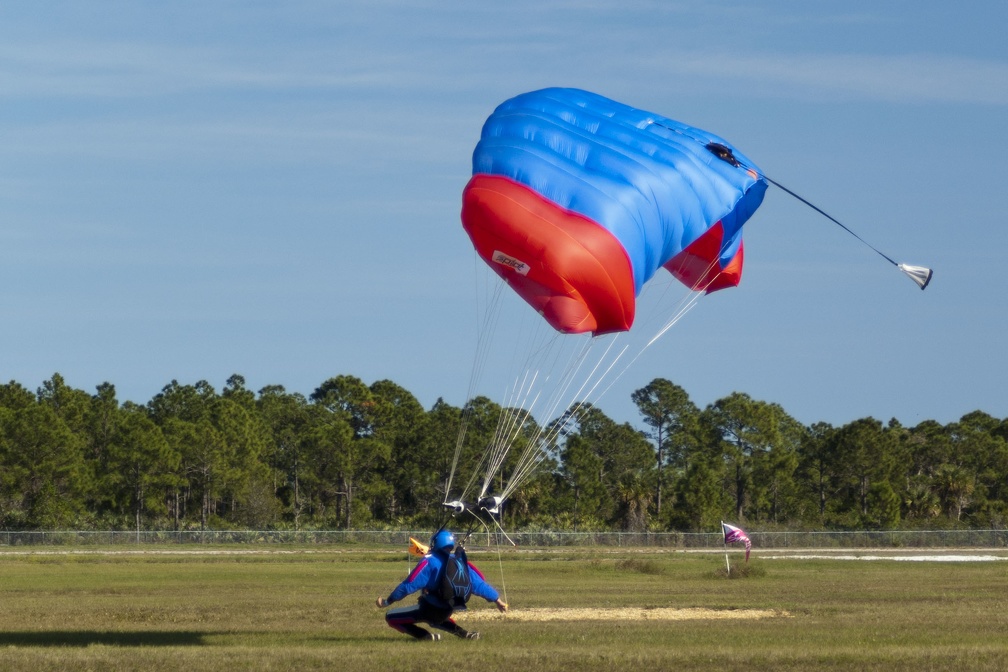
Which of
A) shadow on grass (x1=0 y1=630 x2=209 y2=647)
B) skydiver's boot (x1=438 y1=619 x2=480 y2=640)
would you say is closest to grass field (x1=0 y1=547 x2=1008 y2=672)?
shadow on grass (x1=0 y1=630 x2=209 y2=647)

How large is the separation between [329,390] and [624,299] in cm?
9979

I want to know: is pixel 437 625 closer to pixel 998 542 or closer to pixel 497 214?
pixel 497 214

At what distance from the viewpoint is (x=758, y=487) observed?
3900 inches

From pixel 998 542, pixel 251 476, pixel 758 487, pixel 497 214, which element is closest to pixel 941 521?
pixel 998 542

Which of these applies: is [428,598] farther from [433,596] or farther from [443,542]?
[443,542]

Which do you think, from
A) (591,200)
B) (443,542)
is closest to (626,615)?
(443,542)

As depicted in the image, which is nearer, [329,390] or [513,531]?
[513,531]

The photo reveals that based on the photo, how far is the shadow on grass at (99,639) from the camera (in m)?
19.4

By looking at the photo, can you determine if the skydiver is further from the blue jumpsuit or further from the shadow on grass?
the shadow on grass

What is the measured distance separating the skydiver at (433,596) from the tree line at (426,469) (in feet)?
185

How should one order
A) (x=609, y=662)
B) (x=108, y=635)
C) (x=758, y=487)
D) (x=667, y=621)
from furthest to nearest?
(x=758, y=487) < (x=667, y=621) < (x=108, y=635) < (x=609, y=662)

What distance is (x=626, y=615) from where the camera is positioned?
24.6 metres

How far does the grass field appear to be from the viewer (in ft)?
53.1

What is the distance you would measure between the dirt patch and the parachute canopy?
6157 mm
